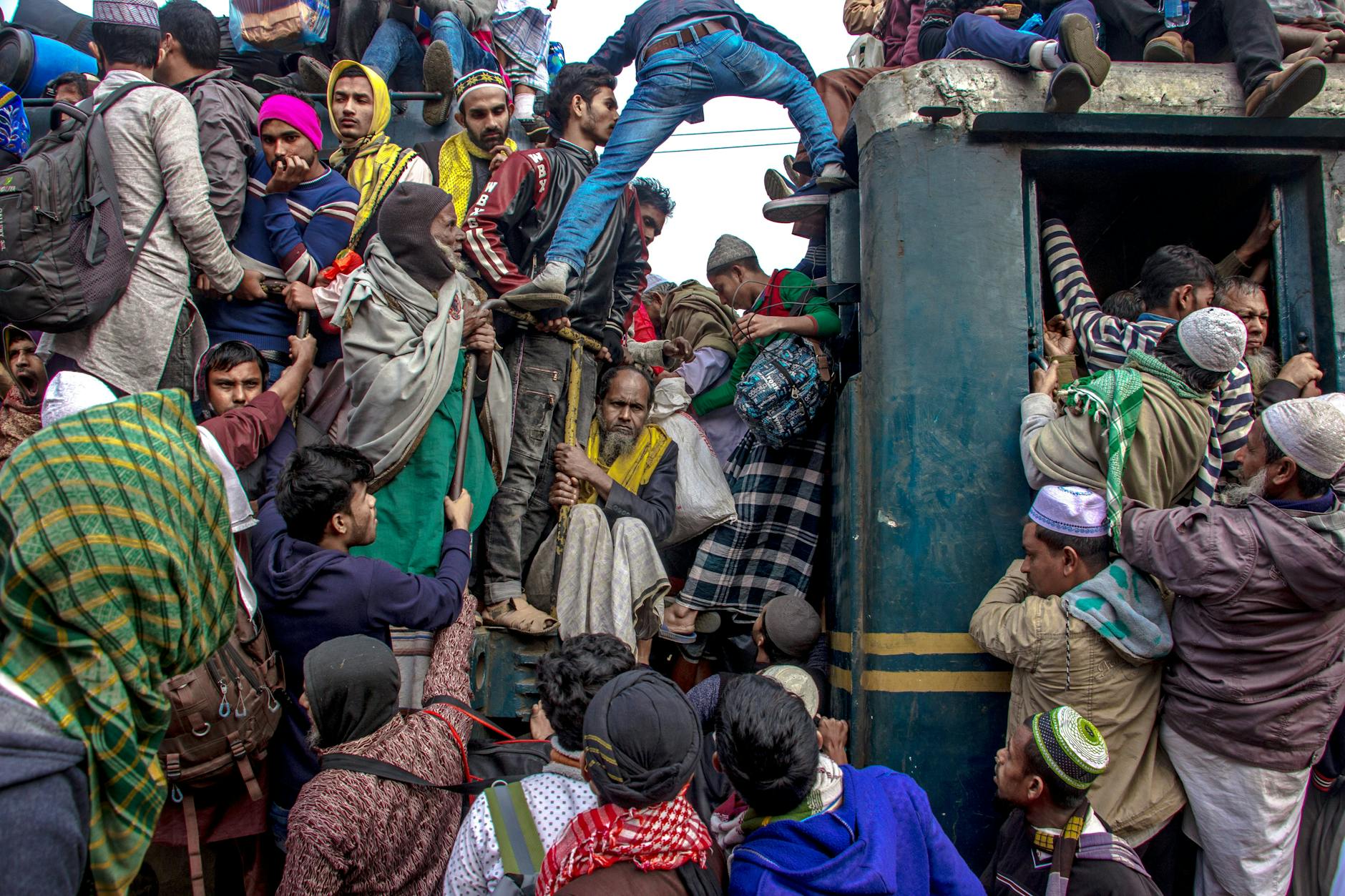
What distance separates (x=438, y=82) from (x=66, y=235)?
2.90m

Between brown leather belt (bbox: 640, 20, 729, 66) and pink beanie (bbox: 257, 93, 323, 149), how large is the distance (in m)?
1.83

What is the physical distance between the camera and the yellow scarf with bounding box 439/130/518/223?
5398 mm

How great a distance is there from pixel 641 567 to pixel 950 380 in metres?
1.56

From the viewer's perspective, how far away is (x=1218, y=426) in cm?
384

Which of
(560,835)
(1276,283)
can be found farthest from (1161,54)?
(560,835)

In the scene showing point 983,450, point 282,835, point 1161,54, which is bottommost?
point 282,835

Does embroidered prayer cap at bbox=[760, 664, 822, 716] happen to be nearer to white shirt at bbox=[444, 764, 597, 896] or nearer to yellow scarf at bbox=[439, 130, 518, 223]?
white shirt at bbox=[444, 764, 597, 896]

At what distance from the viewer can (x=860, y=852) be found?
88.9 inches

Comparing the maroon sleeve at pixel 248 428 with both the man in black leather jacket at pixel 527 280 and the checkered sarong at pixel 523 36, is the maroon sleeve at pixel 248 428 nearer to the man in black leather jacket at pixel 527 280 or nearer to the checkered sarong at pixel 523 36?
the man in black leather jacket at pixel 527 280

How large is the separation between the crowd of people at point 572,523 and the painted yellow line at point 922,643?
0.25 meters

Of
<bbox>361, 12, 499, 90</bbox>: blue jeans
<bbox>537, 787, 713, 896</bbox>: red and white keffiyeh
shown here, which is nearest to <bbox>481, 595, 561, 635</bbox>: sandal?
<bbox>537, 787, 713, 896</bbox>: red and white keffiyeh

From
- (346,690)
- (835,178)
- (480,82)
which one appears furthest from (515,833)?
(480,82)

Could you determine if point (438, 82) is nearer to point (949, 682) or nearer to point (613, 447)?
point (613, 447)

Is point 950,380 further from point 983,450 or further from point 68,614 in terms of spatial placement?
point 68,614
